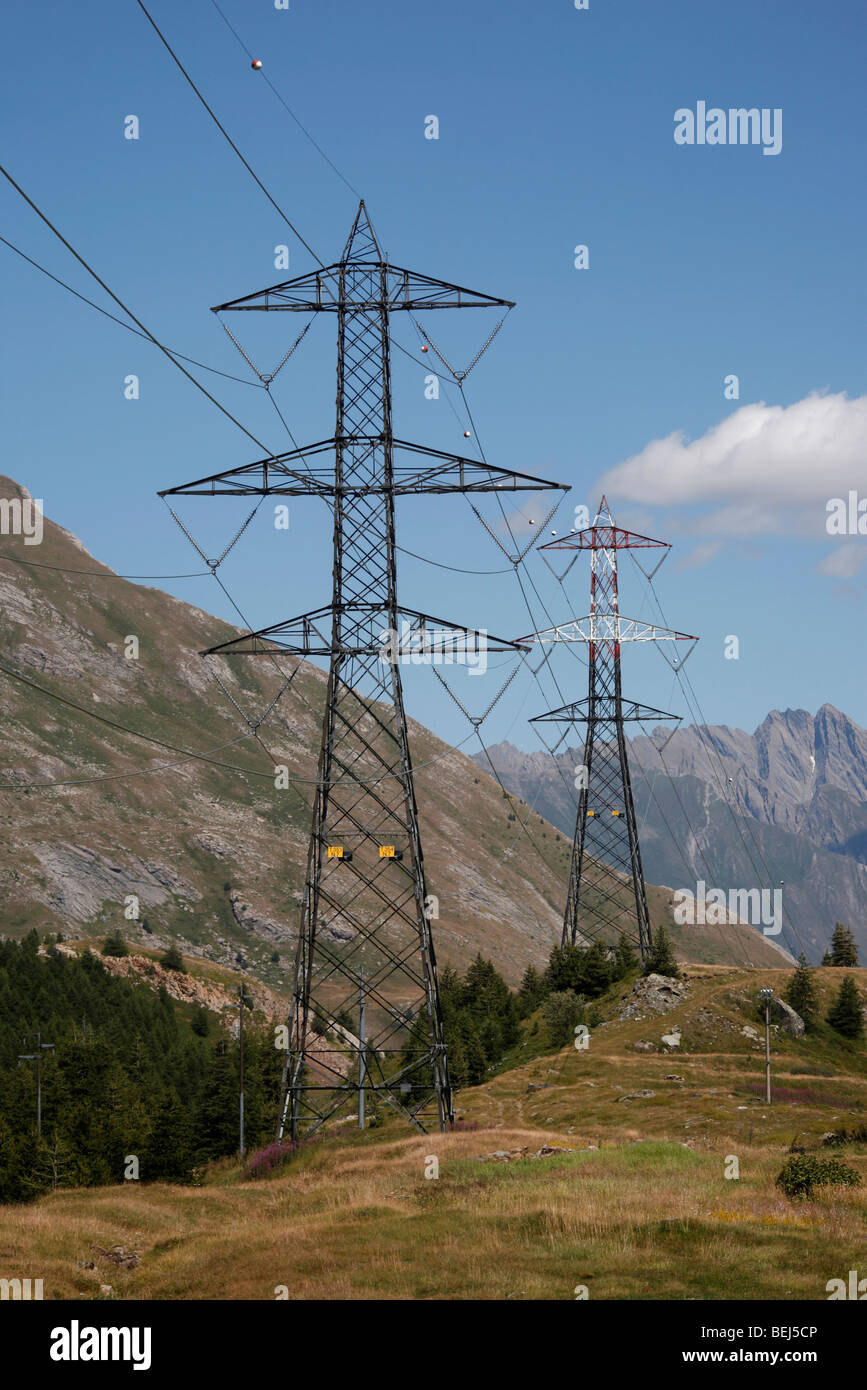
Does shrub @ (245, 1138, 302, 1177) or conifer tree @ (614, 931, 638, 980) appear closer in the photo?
shrub @ (245, 1138, 302, 1177)

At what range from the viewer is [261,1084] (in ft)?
358

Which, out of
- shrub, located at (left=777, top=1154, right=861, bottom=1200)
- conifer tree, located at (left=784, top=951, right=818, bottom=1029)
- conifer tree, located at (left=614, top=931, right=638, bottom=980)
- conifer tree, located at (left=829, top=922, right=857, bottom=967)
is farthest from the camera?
conifer tree, located at (left=829, top=922, right=857, bottom=967)

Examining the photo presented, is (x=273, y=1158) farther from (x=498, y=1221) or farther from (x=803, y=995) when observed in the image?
(x=803, y=995)

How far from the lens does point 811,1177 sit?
30.0 metres

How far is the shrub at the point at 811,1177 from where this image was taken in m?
29.7

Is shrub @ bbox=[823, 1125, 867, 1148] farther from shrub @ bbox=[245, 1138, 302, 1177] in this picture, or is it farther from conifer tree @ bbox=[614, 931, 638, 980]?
conifer tree @ bbox=[614, 931, 638, 980]

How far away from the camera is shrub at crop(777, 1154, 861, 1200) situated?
29.7 metres

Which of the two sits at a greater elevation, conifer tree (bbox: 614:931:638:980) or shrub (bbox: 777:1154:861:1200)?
conifer tree (bbox: 614:931:638:980)

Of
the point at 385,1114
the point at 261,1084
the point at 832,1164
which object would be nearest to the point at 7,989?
the point at 261,1084

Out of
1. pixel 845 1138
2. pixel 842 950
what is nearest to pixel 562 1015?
pixel 842 950

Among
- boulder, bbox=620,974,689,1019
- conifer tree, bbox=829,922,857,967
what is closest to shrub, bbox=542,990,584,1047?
boulder, bbox=620,974,689,1019
